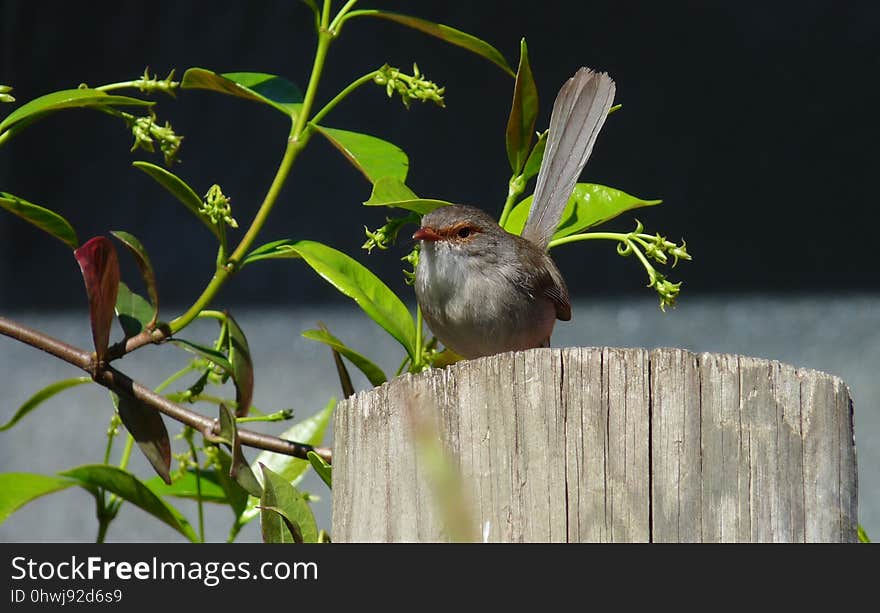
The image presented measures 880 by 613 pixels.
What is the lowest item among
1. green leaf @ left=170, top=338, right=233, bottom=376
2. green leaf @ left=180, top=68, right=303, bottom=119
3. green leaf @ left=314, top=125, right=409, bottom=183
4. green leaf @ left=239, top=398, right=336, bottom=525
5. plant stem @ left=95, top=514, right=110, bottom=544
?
plant stem @ left=95, top=514, right=110, bottom=544

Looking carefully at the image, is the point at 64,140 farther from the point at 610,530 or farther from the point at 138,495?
the point at 610,530

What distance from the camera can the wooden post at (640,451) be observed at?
1.77 meters

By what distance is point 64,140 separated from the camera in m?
4.85

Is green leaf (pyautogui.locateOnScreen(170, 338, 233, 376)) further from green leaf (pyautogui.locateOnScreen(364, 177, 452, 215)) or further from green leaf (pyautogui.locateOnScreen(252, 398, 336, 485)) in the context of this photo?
green leaf (pyautogui.locateOnScreen(364, 177, 452, 215))

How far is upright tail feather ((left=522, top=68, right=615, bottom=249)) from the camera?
3.08 metres

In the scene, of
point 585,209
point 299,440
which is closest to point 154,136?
point 299,440

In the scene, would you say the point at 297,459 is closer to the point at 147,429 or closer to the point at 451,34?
the point at 147,429

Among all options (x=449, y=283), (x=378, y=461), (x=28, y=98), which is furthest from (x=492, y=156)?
(x=378, y=461)

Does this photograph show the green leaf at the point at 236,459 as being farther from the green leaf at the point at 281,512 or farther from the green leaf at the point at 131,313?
the green leaf at the point at 131,313

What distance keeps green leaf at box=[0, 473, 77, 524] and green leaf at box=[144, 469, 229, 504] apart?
411mm

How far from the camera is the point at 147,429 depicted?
248cm

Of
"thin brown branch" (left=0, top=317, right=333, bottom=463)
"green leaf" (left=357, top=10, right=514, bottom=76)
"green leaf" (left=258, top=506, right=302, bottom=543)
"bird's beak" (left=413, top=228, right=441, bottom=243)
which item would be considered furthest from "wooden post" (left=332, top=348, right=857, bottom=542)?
"bird's beak" (left=413, top=228, right=441, bottom=243)

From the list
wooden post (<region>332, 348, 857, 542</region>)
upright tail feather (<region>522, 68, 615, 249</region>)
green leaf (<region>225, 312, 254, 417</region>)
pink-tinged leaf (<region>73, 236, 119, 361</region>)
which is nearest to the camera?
wooden post (<region>332, 348, 857, 542</region>)

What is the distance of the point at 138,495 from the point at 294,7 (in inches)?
109
